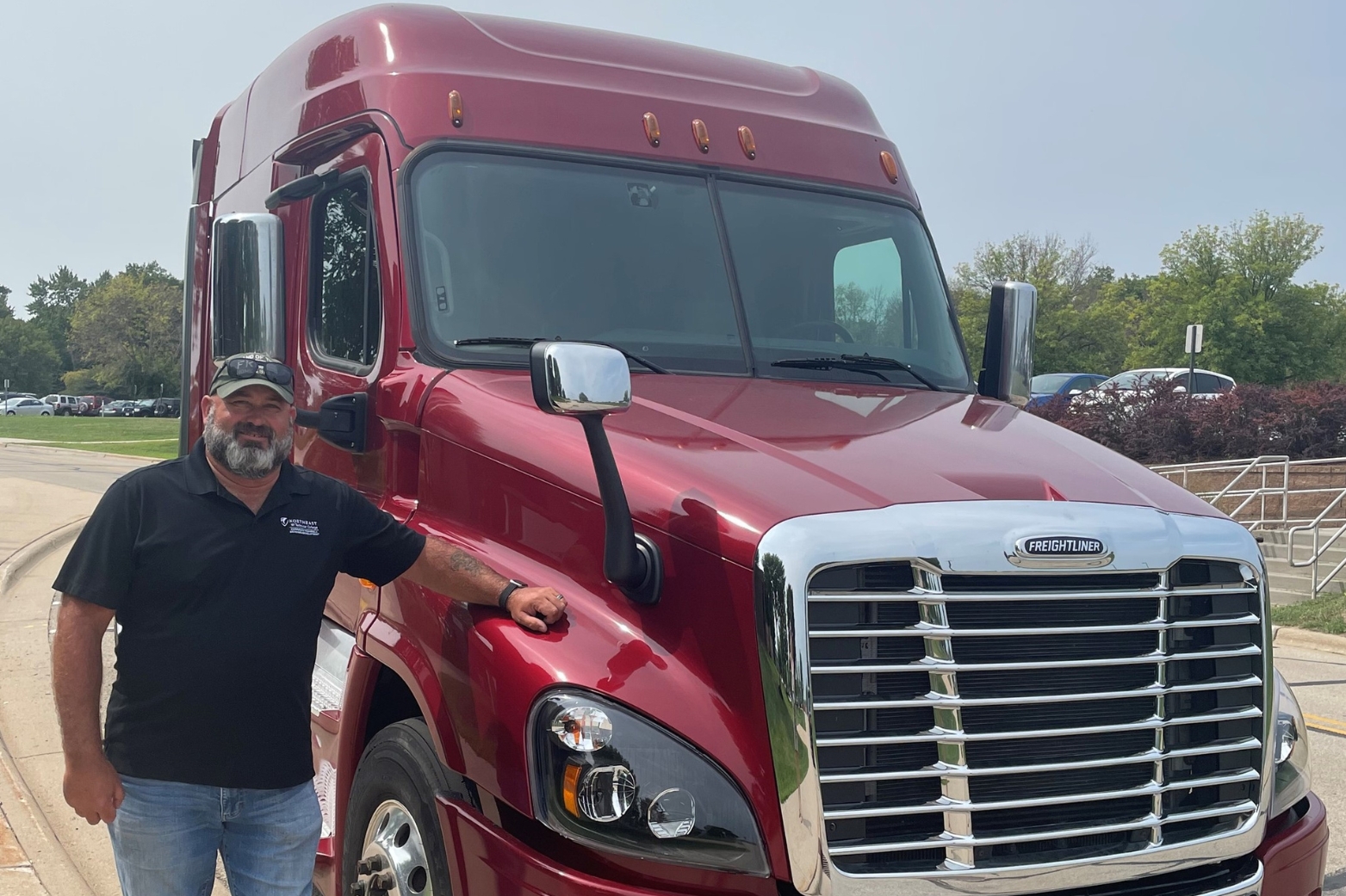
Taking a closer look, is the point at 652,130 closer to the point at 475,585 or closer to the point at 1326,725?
the point at 475,585

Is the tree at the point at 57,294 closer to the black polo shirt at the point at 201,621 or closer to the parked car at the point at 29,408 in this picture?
the parked car at the point at 29,408

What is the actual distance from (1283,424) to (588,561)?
1756 centimetres

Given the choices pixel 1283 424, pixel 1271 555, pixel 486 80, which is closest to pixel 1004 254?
pixel 1283 424

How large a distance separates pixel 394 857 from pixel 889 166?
326 cm

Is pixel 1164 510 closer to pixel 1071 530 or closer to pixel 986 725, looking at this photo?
pixel 1071 530

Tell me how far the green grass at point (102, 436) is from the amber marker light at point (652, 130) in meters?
26.2

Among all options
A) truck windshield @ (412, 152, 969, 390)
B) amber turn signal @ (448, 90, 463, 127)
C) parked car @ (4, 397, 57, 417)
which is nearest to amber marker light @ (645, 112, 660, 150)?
truck windshield @ (412, 152, 969, 390)

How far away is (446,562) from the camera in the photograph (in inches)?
127

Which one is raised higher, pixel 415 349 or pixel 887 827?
pixel 415 349

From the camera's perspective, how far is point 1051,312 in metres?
39.0

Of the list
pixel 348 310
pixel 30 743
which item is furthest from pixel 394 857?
pixel 30 743

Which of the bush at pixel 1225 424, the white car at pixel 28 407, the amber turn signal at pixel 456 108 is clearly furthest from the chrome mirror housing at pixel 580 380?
the white car at pixel 28 407

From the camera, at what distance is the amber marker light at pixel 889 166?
5.02 m

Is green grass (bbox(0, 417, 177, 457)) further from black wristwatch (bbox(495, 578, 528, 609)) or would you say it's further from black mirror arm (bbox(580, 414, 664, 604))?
black mirror arm (bbox(580, 414, 664, 604))
